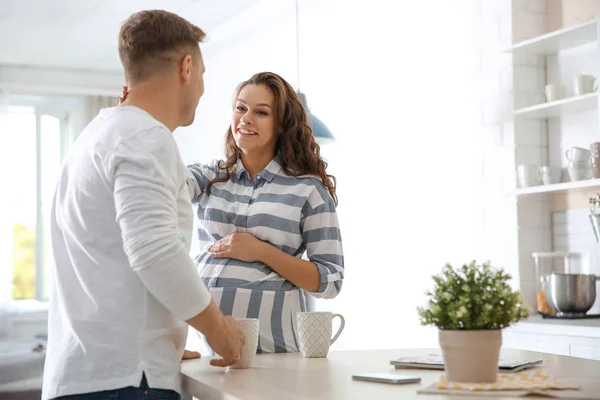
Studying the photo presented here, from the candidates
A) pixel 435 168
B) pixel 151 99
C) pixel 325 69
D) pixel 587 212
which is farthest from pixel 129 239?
pixel 325 69

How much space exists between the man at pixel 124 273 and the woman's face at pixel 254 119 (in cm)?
62

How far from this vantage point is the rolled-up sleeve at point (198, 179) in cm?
200

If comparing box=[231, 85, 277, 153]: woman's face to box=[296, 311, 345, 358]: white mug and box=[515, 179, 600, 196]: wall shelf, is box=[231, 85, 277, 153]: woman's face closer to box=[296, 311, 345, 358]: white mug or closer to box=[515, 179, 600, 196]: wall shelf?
box=[296, 311, 345, 358]: white mug

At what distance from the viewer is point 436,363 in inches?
58.4

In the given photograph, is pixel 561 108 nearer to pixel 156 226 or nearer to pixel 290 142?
pixel 290 142

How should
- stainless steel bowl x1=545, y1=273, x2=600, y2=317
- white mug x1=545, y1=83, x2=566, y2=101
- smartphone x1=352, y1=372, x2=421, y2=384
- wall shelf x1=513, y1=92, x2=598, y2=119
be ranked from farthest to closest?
white mug x1=545, y1=83, x2=566, y2=101, wall shelf x1=513, y1=92, x2=598, y2=119, stainless steel bowl x1=545, y1=273, x2=600, y2=317, smartphone x1=352, y1=372, x2=421, y2=384

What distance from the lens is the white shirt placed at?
129cm

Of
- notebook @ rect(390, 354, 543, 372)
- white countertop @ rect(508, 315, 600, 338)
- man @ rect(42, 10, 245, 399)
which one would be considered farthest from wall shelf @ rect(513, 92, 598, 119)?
man @ rect(42, 10, 245, 399)

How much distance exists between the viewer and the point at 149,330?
1.35 metres

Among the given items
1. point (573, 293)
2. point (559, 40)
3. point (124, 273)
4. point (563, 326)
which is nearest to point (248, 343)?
point (124, 273)

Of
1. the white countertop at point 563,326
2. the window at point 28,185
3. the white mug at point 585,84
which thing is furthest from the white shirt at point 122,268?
the window at point 28,185

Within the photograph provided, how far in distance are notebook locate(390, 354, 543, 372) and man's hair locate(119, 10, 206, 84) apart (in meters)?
0.71

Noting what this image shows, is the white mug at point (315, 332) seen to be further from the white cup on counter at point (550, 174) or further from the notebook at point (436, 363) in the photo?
the white cup on counter at point (550, 174)

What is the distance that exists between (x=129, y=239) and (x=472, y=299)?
546 mm
